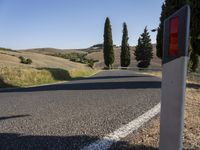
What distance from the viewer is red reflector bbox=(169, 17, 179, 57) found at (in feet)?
7.96

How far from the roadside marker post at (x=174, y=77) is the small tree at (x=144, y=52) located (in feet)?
250

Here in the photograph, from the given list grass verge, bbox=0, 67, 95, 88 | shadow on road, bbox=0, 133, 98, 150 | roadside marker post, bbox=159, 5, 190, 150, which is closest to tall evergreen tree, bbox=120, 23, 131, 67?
grass verge, bbox=0, 67, 95, 88

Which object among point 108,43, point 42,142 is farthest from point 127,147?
point 108,43

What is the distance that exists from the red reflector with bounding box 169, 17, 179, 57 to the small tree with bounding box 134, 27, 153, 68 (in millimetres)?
76374

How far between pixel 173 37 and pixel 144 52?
252ft

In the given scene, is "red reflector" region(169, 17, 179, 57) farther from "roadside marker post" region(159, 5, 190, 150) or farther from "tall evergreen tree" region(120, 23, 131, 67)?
"tall evergreen tree" region(120, 23, 131, 67)

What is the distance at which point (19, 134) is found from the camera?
536cm

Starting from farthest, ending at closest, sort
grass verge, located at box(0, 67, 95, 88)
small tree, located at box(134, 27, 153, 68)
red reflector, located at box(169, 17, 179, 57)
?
small tree, located at box(134, 27, 153, 68)
grass verge, located at box(0, 67, 95, 88)
red reflector, located at box(169, 17, 179, 57)

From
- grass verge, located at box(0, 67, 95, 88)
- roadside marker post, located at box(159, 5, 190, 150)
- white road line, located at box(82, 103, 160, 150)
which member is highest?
roadside marker post, located at box(159, 5, 190, 150)

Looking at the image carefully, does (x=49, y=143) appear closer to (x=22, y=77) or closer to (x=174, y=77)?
(x=174, y=77)

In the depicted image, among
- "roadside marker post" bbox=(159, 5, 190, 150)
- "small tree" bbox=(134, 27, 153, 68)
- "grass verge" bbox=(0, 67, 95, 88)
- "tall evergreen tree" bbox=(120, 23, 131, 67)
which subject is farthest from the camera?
"tall evergreen tree" bbox=(120, 23, 131, 67)

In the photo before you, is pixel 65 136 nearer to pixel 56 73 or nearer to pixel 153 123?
pixel 153 123

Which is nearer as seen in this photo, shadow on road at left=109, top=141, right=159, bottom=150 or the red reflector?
the red reflector

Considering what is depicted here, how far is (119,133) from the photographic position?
17.4 feet
